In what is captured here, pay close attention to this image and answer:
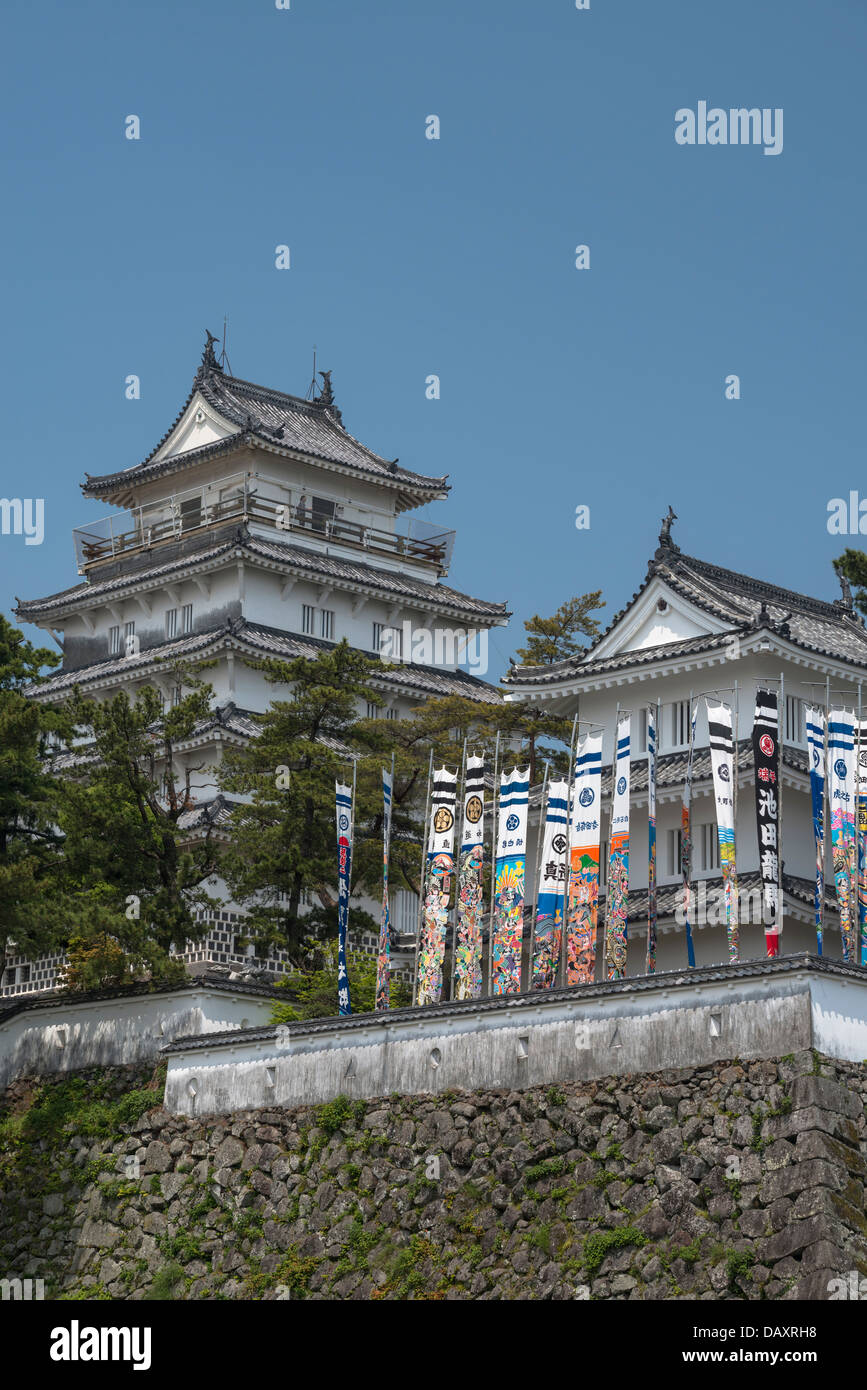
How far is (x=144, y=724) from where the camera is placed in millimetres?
42125

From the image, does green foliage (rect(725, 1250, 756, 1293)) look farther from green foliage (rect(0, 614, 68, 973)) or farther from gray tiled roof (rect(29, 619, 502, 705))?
gray tiled roof (rect(29, 619, 502, 705))

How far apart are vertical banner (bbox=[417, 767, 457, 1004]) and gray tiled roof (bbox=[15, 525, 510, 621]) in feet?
63.3

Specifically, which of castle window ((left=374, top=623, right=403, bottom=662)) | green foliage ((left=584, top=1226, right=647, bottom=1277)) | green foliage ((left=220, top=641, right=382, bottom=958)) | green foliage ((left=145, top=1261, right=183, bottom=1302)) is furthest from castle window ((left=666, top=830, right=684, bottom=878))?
castle window ((left=374, top=623, right=403, bottom=662))

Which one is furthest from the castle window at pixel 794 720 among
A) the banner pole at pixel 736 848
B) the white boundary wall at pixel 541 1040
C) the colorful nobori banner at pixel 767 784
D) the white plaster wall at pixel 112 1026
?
the white boundary wall at pixel 541 1040

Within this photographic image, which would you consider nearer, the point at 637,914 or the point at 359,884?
the point at 637,914

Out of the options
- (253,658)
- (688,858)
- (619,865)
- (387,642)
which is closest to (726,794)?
(619,865)

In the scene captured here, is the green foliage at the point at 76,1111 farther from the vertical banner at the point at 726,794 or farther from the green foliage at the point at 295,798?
the vertical banner at the point at 726,794

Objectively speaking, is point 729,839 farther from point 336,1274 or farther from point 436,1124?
point 336,1274

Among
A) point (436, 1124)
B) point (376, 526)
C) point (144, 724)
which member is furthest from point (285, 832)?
point (376, 526)

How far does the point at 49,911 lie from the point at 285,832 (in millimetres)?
5968

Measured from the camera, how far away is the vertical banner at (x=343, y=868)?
37469 mm

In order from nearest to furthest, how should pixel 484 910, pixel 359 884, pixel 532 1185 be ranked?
pixel 532 1185 → pixel 484 910 → pixel 359 884

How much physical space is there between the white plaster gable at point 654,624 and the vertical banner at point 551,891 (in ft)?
27.0

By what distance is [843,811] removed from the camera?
3697 cm
